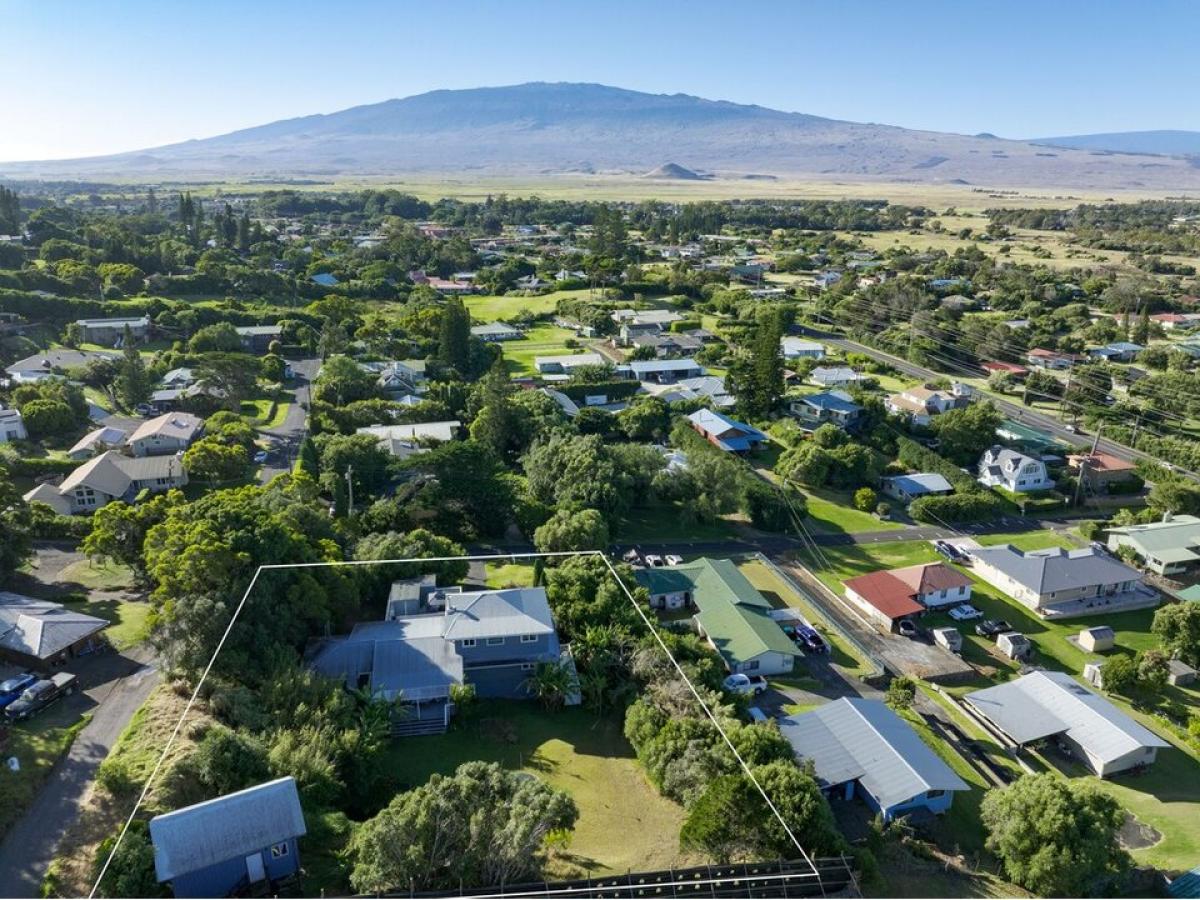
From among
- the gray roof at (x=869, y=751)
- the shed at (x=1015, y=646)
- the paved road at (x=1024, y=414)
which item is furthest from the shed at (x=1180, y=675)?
the paved road at (x=1024, y=414)

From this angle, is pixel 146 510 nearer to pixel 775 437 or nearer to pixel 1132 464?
pixel 775 437

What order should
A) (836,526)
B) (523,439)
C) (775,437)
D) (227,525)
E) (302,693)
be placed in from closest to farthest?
1. (302,693)
2. (227,525)
3. (836,526)
4. (523,439)
5. (775,437)

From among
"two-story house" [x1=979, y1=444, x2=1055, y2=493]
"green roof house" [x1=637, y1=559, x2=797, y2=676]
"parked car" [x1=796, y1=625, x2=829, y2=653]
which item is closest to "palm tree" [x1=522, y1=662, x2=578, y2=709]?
"green roof house" [x1=637, y1=559, x2=797, y2=676]

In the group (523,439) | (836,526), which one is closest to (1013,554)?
(836,526)

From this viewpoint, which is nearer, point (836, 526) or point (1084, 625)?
point (1084, 625)

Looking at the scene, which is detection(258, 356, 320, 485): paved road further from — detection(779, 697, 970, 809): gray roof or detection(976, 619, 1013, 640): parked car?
detection(976, 619, 1013, 640): parked car

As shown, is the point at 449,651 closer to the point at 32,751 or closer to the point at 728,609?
the point at 728,609

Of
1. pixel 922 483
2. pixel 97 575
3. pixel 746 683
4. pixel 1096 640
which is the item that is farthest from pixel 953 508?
pixel 97 575
